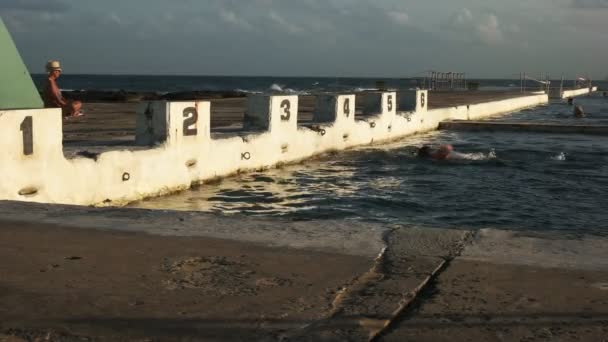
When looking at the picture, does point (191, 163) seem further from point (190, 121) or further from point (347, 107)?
point (347, 107)

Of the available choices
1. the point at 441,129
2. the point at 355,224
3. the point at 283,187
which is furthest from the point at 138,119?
the point at 441,129

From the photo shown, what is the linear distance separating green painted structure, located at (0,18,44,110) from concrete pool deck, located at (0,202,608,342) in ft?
9.94

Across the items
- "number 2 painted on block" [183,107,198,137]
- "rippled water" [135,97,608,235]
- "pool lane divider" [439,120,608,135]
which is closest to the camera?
"rippled water" [135,97,608,235]

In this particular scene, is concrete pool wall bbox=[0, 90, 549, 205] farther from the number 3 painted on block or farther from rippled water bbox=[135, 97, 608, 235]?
rippled water bbox=[135, 97, 608, 235]

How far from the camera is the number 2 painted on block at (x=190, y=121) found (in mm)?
10758

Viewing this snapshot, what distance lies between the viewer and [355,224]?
223 inches

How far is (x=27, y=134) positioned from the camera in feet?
25.1

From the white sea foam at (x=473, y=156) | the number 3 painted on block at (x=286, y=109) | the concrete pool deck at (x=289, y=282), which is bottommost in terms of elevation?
the white sea foam at (x=473, y=156)

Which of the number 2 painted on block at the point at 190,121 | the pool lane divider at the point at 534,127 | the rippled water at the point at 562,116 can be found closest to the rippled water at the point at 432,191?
the number 2 painted on block at the point at 190,121

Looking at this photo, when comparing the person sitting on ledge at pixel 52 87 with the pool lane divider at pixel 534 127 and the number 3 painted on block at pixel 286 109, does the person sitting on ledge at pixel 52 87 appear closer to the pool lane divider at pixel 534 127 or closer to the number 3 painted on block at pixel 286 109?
the number 3 painted on block at pixel 286 109

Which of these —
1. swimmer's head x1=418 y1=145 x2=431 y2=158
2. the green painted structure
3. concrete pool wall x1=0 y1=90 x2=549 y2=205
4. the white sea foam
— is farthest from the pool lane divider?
the green painted structure

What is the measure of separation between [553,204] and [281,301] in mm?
7676

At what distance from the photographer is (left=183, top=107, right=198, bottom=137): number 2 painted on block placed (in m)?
10.8

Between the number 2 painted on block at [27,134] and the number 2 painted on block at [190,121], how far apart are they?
127 inches
